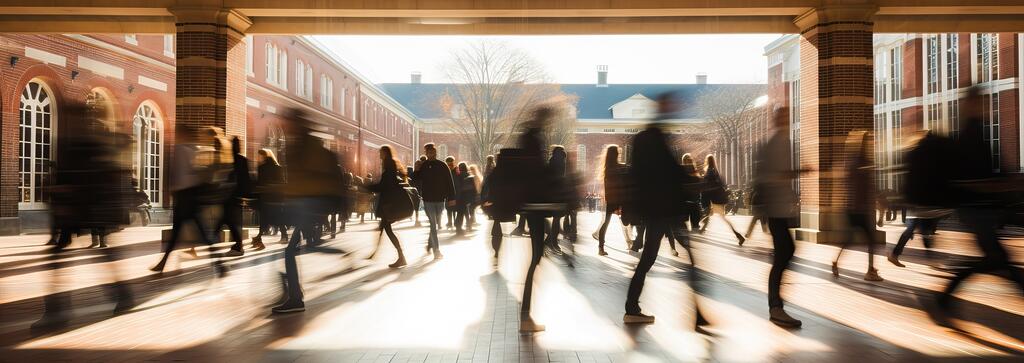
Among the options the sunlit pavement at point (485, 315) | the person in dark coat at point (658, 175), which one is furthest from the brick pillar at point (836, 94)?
the person in dark coat at point (658, 175)

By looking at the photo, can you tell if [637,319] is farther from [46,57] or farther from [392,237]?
[46,57]

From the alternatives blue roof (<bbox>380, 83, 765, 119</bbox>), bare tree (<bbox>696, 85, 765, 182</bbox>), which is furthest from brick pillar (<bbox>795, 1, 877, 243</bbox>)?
blue roof (<bbox>380, 83, 765, 119</bbox>)

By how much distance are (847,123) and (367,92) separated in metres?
40.1

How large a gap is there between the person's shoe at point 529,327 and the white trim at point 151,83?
2074 cm

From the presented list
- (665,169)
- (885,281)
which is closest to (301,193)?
(665,169)

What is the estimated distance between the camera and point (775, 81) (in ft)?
159

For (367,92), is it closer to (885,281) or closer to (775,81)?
(775,81)

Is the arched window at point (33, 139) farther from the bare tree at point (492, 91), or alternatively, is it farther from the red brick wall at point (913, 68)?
the red brick wall at point (913, 68)

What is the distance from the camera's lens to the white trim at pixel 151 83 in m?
22.1

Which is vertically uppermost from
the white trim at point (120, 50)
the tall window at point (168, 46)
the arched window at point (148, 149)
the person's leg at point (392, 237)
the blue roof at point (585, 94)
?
the blue roof at point (585, 94)

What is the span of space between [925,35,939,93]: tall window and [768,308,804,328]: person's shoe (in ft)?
101

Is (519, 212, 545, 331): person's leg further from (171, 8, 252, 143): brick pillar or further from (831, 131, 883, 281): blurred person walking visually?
(171, 8, 252, 143): brick pillar

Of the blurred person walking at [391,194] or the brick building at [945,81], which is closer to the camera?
the blurred person walking at [391,194]

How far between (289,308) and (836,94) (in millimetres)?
11037
